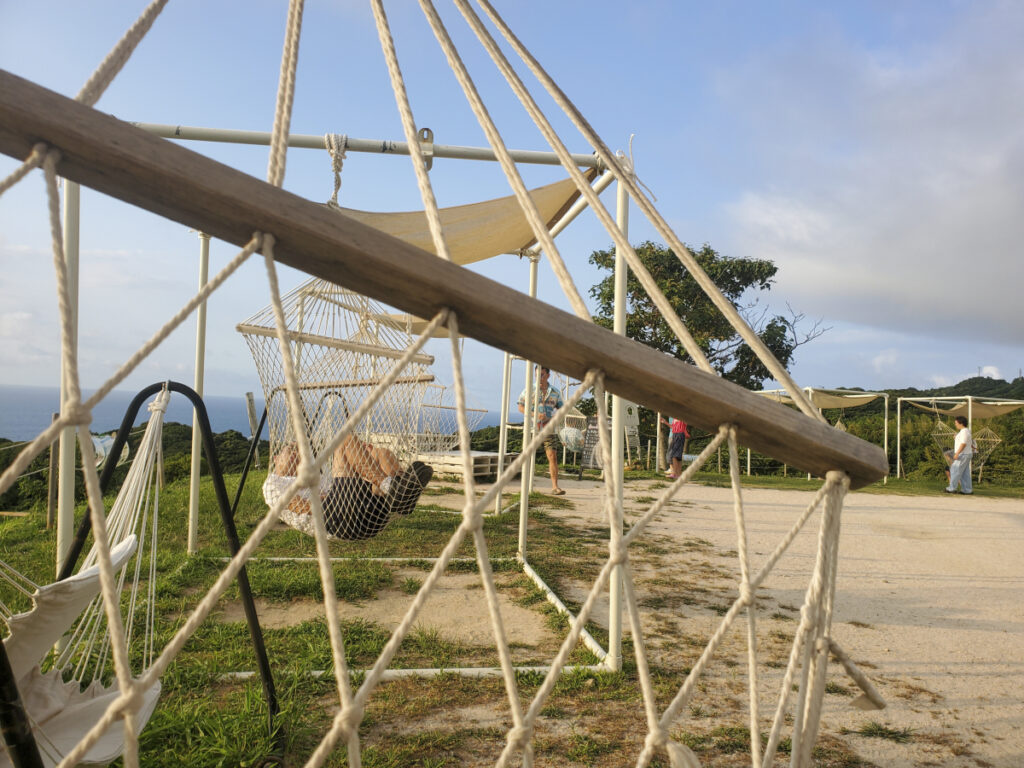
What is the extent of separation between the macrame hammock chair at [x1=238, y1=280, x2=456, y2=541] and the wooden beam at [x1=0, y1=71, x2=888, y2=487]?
1.94m

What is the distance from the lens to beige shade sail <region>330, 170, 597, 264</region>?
3.00 m

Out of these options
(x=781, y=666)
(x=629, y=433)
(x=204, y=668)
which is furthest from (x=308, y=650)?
(x=629, y=433)

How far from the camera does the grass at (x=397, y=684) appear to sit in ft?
5.32

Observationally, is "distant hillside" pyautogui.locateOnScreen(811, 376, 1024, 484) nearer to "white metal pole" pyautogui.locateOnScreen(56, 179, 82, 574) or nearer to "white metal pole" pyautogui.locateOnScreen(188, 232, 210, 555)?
"white metal pole" pyautogui.locateOnScreen(188, 232, 210, 555)

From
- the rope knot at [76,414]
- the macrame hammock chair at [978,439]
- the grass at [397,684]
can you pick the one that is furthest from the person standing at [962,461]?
the rope knot at [76,414]

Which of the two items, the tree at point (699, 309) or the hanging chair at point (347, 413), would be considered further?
the tree at point (699, 309)

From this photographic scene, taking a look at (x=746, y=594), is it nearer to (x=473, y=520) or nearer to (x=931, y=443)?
(x=473, y=520)

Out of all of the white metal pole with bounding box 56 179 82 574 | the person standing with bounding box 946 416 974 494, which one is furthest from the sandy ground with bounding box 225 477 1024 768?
the person standing with bounding box 946 416 974 494

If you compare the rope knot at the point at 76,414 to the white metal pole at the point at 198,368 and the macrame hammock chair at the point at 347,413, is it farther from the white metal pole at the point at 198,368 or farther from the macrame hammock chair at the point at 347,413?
the white metal pole at the point at 198,368

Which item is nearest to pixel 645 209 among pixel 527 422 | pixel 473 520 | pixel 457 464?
pixel 473 520

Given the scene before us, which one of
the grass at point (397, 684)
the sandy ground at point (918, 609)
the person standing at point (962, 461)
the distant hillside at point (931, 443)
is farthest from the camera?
the distant hillside at point (931, 443)

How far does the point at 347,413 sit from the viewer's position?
10.9ft

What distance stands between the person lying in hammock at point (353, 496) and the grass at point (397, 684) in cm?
24

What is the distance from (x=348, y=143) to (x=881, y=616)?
3.24 meters
